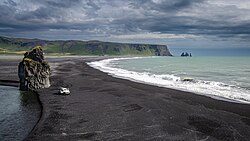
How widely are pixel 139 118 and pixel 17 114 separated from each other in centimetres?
1130

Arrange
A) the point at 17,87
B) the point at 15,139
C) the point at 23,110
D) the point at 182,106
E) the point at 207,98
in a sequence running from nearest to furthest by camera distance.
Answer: the point at 15,139 < the point at 23,110 < the point at 182,106 < the point at 207,98 < the point at 17,87

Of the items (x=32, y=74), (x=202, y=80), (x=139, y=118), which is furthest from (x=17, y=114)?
(x=202, y=80)

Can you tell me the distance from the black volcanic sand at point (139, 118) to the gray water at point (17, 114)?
89cm

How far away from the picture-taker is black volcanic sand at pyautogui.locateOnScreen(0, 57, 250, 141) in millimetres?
17000

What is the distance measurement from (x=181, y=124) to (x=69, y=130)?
9.10 metres

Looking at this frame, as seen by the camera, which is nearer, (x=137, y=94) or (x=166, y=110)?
(x=166, y=110)

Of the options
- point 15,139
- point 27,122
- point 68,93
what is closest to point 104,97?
point 68,93

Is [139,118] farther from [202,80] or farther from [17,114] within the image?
[202,80]

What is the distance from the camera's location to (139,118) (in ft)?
69.2

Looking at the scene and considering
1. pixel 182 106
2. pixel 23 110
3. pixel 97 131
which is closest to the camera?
pixel 97 131

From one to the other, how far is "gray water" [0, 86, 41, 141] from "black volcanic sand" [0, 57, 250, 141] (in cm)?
89

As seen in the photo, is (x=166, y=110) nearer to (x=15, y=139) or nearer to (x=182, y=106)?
(x=182, y=106)

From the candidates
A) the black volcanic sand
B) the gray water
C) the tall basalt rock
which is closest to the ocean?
the black volcanic sand

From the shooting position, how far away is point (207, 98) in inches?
1177
